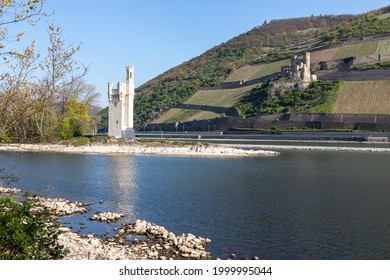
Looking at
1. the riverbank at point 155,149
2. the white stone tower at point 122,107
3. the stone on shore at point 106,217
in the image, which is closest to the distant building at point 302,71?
the riverbank at point 155,149

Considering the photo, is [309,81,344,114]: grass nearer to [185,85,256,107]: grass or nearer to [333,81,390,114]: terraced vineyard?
[333,81,390,114]: terraced vineyard

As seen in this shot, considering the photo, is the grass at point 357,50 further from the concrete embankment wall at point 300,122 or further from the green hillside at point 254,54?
the concrete embankment wall at point 300,122

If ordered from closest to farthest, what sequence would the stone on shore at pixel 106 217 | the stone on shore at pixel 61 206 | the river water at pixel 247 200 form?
the river water at pixel 247 200, the stone on shore at pixel 106 217, the stone on shore at pixel 61 206

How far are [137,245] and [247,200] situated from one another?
294 inches

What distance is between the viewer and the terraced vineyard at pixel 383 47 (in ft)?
253

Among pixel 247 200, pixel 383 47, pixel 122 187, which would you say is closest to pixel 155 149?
pixel 122 187

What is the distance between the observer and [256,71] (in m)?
96.6

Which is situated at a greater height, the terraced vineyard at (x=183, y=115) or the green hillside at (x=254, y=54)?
the green hillside at (x=254, y=54)

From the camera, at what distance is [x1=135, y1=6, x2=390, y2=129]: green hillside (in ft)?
307

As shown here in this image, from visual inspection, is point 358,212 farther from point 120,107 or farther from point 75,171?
point 120,107

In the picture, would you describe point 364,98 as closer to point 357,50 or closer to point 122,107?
point 357,50

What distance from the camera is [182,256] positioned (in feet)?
32.3

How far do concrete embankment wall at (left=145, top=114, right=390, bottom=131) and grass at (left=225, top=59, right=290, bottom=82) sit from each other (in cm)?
2348

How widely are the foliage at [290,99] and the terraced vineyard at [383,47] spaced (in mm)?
13218
